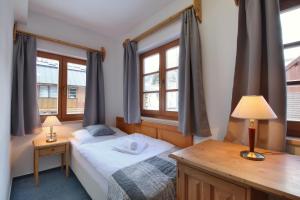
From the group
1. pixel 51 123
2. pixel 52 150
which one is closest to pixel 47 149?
pixel 52 150

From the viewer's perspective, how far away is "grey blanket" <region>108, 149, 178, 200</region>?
45.6 inches

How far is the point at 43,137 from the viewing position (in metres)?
2.61

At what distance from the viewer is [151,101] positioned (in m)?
2.80

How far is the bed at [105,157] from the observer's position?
1536 millimetres

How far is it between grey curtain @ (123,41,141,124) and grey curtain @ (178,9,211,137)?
42.6 inches

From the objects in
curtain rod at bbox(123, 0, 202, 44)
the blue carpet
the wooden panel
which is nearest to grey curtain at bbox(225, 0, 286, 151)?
curtain rod at bbox(123, 0, 202, 44)

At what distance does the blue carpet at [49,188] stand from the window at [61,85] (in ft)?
3.27

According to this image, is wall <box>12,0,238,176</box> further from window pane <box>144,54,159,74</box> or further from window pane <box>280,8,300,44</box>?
window pane <box>280,8,300,44</box>

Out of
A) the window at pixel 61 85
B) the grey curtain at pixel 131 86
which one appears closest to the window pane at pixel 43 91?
the window at pixel 61 85

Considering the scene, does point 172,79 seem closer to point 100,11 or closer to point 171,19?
point 171,19

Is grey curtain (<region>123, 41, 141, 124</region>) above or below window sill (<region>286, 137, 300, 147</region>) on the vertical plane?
above

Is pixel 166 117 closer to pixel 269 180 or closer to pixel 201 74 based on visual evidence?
pixel 201 74

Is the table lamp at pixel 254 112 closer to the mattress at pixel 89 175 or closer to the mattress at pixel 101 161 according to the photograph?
the mattress at pixel 101 161

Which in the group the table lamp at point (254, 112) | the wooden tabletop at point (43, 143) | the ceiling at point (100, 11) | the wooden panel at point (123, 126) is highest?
the ceiling at point (100, 11)
